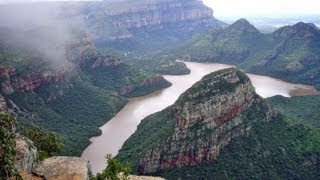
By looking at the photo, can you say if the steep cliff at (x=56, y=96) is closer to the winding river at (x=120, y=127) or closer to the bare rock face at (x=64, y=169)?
the winding river at (x=120, y=127)

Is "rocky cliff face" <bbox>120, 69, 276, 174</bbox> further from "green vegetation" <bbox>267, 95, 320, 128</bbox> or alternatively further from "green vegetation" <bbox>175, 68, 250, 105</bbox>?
"green vegetation" <bbox>267, 95, 320, 128</bbox>

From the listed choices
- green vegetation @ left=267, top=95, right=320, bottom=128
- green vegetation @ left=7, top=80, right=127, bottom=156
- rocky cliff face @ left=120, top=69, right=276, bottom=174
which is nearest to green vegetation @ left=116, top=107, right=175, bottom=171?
rocky cliff face @ left=120, top=69, right=276, bottom=174

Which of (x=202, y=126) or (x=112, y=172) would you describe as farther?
(x=202, y=126)

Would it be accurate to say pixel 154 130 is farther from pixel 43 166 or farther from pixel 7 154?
pixel 7 154

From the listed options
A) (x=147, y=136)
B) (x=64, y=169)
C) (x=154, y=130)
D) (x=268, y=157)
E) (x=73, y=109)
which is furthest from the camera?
(x=73, y=109)

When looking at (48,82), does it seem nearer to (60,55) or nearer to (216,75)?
(60,55)

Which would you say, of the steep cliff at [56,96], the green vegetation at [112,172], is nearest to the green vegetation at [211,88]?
the steep cliff at [56,96]

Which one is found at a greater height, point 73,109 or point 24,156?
point 24,156

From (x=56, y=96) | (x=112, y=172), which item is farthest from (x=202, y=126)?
(x=56, y=96)
